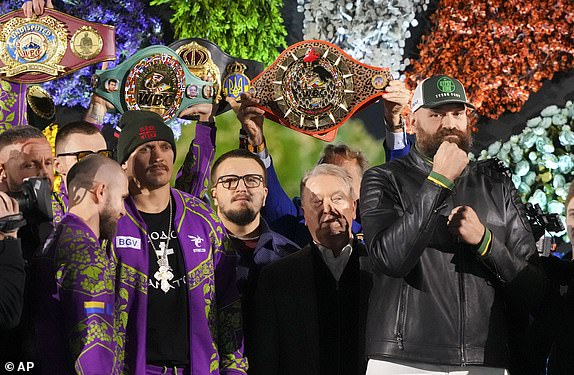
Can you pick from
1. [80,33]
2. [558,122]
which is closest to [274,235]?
[80,33]

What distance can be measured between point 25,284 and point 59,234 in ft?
0.71

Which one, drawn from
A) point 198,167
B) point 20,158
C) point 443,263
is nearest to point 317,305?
point 443,263

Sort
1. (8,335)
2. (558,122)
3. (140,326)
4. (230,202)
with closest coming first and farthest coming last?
(8,335), (140,326), (230,202), (558,122)

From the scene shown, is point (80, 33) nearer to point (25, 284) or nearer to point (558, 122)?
point (25, 284)

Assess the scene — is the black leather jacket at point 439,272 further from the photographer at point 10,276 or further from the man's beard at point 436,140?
the photographer at point 10,276

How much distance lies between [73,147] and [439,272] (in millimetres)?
1963

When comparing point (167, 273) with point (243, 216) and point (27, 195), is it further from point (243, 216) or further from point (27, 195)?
point (243, 216)

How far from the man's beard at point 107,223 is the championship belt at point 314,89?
160 centimetres

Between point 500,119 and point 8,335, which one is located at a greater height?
point 500,119

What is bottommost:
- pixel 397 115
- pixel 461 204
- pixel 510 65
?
pixel 461 204

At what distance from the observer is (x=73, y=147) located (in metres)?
4.57

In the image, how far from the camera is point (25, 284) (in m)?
3.39

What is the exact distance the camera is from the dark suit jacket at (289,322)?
152 inches

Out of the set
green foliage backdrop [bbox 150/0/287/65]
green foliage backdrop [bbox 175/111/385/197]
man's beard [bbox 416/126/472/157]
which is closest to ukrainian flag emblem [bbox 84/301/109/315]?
man's beard [bbox 416/126/472/157]
